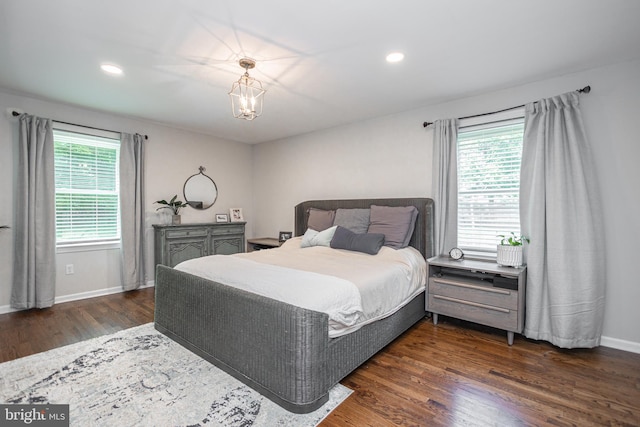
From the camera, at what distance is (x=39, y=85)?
2990mm

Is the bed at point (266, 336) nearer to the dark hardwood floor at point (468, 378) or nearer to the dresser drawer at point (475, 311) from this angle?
the dark hardwood floor at point (468, 378)

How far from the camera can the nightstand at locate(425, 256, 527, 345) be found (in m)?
2.58

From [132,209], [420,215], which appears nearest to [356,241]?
[420,215]

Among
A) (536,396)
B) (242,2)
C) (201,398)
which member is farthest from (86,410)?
(536,396)

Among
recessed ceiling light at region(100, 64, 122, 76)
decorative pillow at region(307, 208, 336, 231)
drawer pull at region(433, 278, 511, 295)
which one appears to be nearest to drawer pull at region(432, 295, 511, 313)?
drawer pull at region(433, 278, 511, 295)

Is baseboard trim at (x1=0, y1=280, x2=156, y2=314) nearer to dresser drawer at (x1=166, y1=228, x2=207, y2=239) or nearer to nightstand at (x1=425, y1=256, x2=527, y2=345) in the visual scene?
dresser drawer at (x1=166, y1=228, x2=207, y2=239)

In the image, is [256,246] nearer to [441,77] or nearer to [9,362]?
[9,362]

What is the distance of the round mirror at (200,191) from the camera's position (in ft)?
15.8

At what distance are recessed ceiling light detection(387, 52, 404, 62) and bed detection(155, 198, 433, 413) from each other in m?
2.04

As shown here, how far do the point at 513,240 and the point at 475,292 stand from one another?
618mm

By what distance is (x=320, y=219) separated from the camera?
4137mm

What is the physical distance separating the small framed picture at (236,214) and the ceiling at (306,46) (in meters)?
2.35

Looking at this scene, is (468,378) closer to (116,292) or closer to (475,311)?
(475,311)

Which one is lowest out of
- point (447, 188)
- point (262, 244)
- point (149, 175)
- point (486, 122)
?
point (262, 244)
